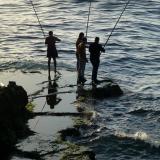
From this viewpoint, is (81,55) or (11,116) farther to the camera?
(81,55)

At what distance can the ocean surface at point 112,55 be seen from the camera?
15.3m

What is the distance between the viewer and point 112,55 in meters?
31.2

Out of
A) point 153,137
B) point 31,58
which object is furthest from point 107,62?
point 153,137

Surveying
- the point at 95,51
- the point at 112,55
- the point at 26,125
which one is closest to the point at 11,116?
the point at 26,125

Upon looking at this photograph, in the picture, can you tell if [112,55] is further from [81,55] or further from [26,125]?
[26,125]

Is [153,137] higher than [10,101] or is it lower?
lower

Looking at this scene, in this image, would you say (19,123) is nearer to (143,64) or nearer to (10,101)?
(10,101)

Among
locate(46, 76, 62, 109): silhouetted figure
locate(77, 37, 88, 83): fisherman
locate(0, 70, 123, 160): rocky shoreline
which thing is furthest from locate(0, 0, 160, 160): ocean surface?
locate(77, 37, 88, 83): fisherman

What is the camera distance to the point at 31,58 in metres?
28.1

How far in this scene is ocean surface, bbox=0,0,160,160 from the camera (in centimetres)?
1527

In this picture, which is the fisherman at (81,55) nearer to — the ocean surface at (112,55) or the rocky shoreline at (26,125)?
the rocky shoreline at (26,125)

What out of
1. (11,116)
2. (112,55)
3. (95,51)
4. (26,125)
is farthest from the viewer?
(112,55)

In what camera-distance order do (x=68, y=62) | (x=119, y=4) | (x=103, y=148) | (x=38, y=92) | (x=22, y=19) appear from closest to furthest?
(x=103, y=148)
(x=38, y=92)
(x=68, y=62)
(x=22, y=19)
(x=119, y=4)

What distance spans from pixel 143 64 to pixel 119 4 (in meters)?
26.2
